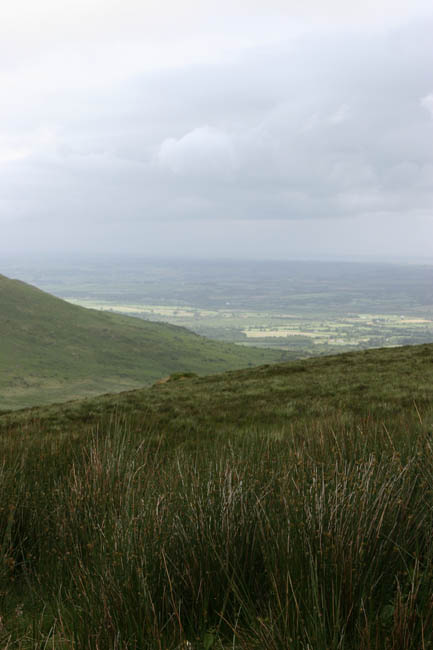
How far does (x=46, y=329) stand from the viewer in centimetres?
11375

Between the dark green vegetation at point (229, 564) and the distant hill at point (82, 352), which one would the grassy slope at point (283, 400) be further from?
the distant hill at point (82, 352)

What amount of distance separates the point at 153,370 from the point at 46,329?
97.3 ft

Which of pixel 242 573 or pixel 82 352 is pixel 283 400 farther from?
pixel 82 352

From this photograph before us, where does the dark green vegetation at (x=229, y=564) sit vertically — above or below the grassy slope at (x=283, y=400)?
above

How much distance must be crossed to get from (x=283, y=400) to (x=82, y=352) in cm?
9912

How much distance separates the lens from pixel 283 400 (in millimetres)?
15328

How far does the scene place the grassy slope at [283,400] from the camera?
11.8 meters

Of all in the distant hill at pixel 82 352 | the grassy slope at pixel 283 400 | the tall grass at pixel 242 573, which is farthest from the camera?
the distant hill at pixel 82 352

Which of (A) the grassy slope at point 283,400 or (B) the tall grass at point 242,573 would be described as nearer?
(B) the tall grass at point 242,573

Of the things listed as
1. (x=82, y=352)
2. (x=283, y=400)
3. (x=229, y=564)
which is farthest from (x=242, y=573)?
(x=82, y=352)

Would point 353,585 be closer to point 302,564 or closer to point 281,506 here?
point 302,564

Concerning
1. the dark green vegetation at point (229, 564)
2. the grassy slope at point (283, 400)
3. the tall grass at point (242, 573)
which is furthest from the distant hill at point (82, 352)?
the tall grass at point (242, 573)

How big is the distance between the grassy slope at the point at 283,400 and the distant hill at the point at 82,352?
5854 centimetres

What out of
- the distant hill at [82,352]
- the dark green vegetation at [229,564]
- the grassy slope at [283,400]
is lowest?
the distant hill at [82,352]
